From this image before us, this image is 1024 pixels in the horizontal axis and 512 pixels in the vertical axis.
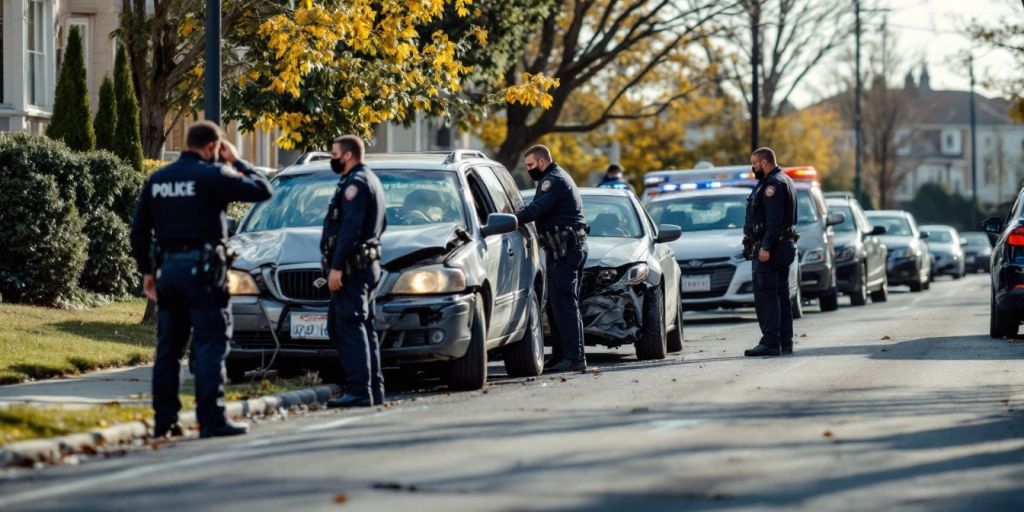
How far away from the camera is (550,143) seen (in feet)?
170

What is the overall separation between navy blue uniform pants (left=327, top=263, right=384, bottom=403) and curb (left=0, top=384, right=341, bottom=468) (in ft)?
1.49

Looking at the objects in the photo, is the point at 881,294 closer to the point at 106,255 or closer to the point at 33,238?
the point at 106,255

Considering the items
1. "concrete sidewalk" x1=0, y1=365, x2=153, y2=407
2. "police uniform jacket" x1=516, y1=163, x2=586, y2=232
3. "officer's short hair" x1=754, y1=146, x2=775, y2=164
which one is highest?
"officer's short hair" x1=754, y1=146, x2=775, y2=164

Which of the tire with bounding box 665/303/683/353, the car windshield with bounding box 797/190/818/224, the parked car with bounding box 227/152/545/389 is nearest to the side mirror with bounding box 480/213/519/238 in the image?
the parked car with bounding box 227/152/545/389

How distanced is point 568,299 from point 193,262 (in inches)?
208

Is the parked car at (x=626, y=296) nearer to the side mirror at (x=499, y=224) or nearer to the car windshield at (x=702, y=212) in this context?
the side mirror at (x=499, y=224)

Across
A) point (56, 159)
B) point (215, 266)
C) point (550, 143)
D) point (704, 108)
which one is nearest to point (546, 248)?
point (215, 266)

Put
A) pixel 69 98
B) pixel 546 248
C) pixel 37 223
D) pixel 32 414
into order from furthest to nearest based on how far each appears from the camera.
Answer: pixel 69 98 → pixel 37 223 → pixel 546 248 → pixel 32 414

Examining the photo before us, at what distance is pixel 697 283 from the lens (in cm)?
2208

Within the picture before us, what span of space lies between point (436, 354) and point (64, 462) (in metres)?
3.71

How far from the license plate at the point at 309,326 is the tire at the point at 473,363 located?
1000 mm

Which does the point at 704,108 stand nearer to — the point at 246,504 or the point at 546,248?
the point at 546,248

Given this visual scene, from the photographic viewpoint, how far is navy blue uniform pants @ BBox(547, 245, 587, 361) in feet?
47.4

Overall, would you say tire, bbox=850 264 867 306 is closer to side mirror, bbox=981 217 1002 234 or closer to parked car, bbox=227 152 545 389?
side mirror, bbox=981 217 1002 234
